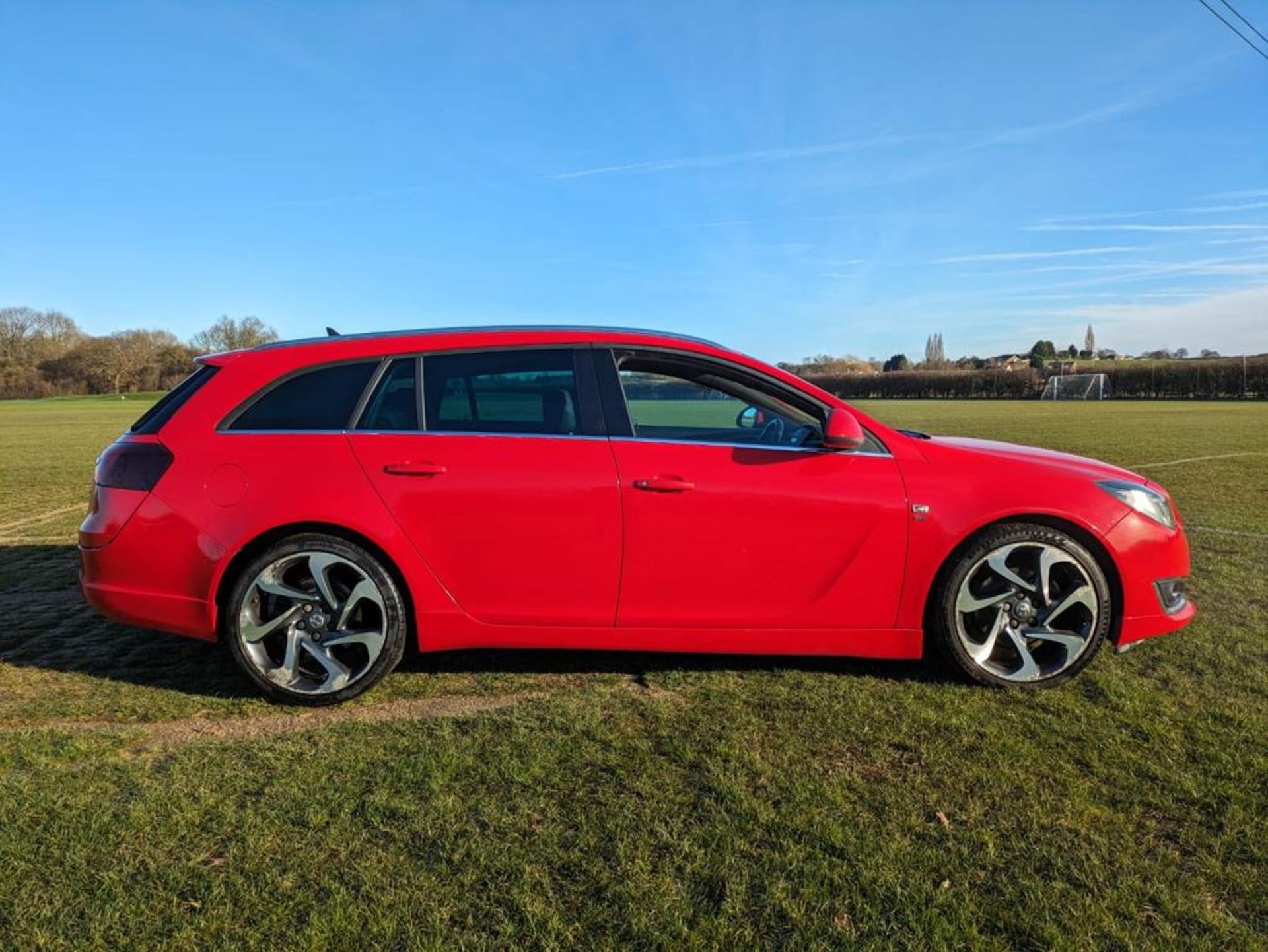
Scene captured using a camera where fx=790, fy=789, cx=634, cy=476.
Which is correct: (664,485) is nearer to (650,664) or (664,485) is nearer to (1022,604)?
(650,664)

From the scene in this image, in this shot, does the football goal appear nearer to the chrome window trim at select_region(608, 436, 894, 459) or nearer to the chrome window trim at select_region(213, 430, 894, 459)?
the chrome window trim at select_region(608, 436, 894, 459)

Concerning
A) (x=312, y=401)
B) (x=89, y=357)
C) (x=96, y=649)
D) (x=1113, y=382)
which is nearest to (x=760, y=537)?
(x=312, y=401)

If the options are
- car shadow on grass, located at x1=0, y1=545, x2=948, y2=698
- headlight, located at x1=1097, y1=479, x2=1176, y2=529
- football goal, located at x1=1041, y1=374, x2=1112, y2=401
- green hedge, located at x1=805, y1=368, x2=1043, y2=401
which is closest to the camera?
headlight, located at x1=1097, y1=479, x2=1176, y2=529

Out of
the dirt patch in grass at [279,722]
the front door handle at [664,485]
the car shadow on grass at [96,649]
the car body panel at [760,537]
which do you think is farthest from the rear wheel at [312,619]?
the front door handle at [664,485]

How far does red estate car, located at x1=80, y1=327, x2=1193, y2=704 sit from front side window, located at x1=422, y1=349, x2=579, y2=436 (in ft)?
0.04

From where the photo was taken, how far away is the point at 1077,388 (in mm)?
60938

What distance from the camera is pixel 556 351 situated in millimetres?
3572

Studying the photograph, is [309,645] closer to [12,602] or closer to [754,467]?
[754,467]

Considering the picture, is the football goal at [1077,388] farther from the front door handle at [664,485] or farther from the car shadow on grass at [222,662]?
the front door handle at [664,485]

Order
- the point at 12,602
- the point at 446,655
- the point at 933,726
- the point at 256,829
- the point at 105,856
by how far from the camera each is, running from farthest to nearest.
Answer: the point at 12,602 < the point at 446,655 < the point at 933,726 < the point at 256,829 < the point at 105,856

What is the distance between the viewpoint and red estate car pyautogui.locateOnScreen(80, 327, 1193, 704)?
Result: 11.0 feet

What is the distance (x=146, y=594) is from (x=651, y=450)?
89.8 inches

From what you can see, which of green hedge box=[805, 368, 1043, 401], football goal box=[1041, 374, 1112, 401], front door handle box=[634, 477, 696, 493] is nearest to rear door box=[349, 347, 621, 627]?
front door handle box=[634, 477, 696, 493]

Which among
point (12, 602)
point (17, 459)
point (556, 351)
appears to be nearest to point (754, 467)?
point (556, 351)
